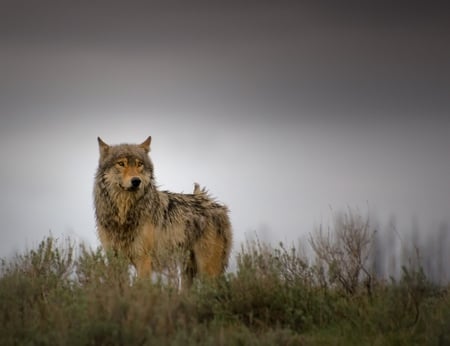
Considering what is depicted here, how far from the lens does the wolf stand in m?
13.1

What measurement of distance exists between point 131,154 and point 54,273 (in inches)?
76.3

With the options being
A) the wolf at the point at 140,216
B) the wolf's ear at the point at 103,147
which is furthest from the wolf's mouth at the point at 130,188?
the wolf's ear at the point at 103,147

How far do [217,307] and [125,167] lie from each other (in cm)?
288

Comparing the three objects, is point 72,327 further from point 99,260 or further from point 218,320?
point 99,260

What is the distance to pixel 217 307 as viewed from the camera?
1110cm

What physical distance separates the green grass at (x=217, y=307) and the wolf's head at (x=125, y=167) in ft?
3.51

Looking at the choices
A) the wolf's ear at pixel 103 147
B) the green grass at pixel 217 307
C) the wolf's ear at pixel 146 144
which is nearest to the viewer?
the green grass at pixel 217 307

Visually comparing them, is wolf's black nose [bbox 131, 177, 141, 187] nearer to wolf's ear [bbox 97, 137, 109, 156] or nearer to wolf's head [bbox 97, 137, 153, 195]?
wolf's head [bbox 97, 137, 153, 195]

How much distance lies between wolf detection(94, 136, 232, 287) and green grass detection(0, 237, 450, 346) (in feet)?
2.23

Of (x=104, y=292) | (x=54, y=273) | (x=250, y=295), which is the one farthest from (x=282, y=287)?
(x=54, y=273)

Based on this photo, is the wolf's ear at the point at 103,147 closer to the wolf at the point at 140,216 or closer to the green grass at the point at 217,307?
the wolf at the point at 140,216

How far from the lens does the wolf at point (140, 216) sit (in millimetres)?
13109

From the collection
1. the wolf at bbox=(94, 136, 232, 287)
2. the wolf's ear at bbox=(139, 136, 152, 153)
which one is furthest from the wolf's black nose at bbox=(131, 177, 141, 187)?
the wolf's ear at bbox=(139, 136, 152, 153)

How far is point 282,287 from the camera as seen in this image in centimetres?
1176
